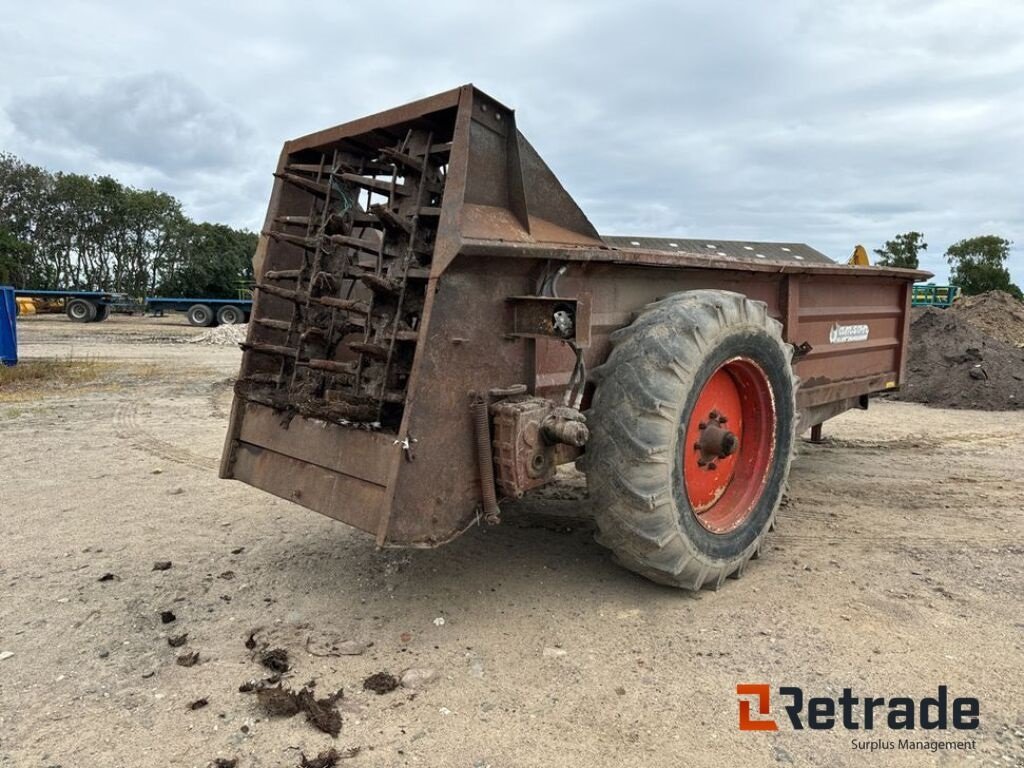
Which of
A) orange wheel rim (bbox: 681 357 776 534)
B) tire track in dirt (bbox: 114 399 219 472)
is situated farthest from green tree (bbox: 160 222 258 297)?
orange wheel rim (bbox: 681 357 776 534)

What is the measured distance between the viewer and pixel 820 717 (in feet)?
7.49

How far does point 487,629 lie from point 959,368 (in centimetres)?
972

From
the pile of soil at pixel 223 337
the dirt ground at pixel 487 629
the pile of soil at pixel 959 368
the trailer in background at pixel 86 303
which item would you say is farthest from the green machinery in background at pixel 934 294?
the trailer in background at pixel 86 303

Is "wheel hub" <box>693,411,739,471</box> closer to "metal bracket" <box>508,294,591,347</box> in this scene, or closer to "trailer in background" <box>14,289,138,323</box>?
"metal bracket" <box>508,294,591,347</box>

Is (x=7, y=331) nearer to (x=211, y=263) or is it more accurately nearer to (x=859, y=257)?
(x=859, y=257)

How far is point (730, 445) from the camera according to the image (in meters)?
3.16

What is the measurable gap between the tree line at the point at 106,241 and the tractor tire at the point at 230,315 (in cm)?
689

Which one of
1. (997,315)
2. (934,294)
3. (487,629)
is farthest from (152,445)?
(934,294)

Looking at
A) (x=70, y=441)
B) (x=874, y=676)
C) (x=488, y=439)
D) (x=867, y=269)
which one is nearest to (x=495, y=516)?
(x=488, y=439)

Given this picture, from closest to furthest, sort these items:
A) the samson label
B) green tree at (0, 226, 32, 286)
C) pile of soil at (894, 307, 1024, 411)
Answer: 1. the samson label
2. pile of soil at (894, 307, 1024, 411)
3. green tree at (0, 226, 32, 286)

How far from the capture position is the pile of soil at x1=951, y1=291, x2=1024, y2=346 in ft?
59.0

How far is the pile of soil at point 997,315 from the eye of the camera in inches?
Result: 708

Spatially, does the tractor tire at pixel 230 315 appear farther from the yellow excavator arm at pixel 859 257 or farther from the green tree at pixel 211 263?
the yellow excavator arm at pixel 859 257

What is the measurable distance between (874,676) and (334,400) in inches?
88.4
